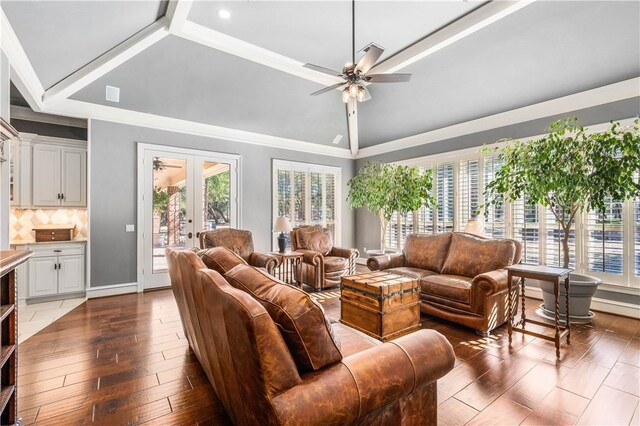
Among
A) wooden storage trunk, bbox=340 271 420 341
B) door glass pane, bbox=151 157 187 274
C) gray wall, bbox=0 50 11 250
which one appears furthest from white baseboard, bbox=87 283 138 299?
wooden storage trunk, bbox=340 271 420 341

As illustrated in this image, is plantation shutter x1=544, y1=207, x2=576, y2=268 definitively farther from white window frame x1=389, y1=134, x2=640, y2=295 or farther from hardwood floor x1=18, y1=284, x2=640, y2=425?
hardwood floor x1=18, y1=284, x2=640, y2=425

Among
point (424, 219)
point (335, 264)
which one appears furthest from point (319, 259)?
point (424, 219)

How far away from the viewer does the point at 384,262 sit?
14.6 feet

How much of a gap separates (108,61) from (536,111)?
245 inches

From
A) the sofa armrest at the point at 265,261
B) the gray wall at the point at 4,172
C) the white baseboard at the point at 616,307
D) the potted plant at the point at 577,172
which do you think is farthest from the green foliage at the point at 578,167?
the gray wall at the point at 4,172

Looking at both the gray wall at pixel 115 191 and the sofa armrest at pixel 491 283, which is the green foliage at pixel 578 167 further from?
the gray wall at pixel 115 191

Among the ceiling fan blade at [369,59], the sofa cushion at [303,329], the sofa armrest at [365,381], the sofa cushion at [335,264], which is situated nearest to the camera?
the sofa armrest at [365,381]

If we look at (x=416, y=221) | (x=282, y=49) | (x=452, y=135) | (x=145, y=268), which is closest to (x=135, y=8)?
(x=282, y=49)

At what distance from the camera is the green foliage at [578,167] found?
3.22 m

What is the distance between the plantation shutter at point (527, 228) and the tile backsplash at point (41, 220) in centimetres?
693

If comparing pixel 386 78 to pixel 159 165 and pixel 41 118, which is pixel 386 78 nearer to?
pixel 159 165

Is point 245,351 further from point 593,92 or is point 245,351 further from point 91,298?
point 593,92

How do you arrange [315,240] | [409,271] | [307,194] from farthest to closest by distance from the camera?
[307,194] → [315,240] → [409,271]

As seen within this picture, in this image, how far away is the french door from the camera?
16.6 ft
